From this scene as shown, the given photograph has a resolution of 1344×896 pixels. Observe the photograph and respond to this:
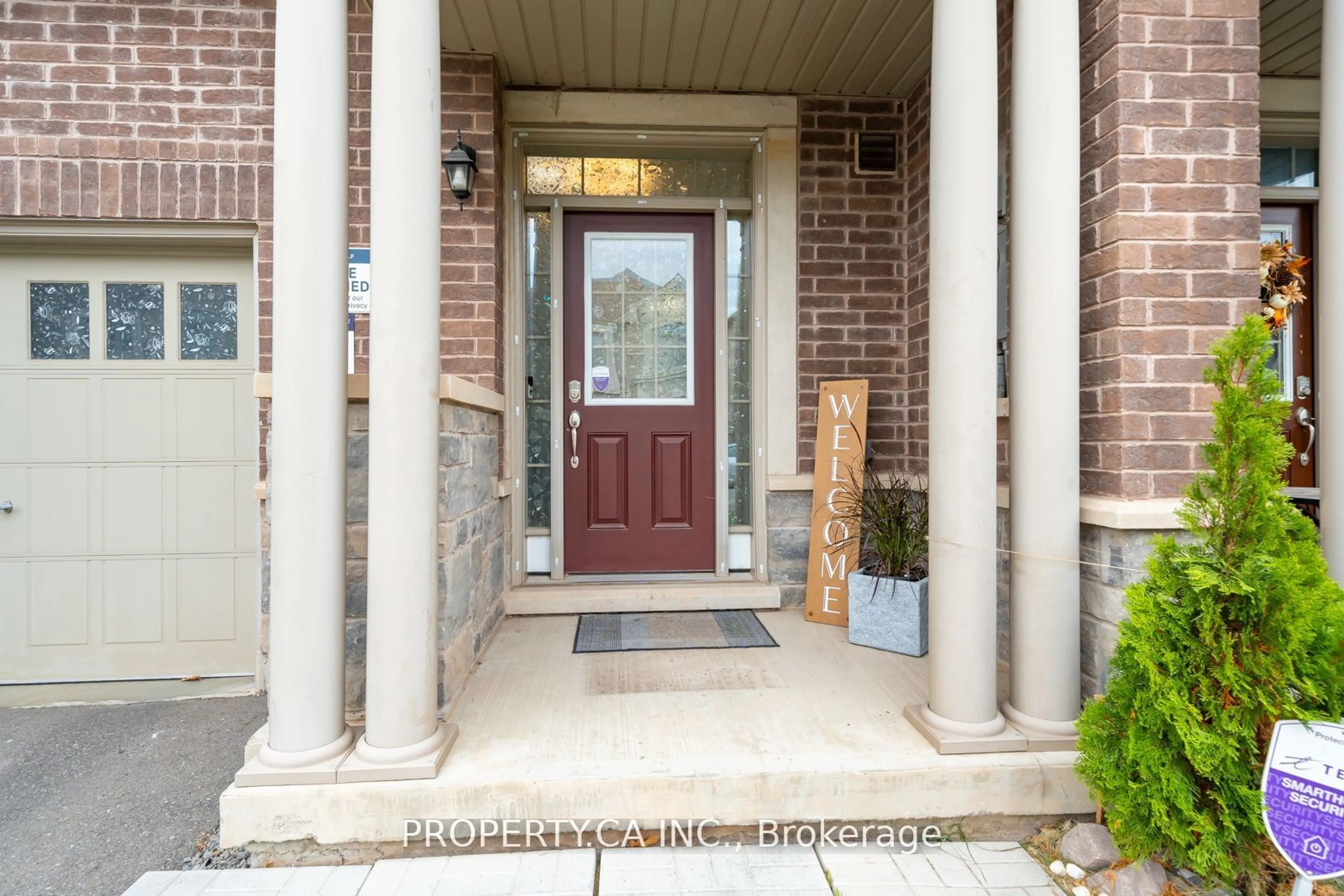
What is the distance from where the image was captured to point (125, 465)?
121 inches

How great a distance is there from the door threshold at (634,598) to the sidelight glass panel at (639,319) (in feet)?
3.18

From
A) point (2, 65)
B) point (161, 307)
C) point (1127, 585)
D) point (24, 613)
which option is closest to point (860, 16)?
point (1127, 585)

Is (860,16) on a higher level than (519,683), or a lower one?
higher

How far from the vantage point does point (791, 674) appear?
2492 mm

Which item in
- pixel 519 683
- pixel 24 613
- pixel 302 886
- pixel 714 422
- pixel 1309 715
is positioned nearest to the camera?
pixel 1309 715

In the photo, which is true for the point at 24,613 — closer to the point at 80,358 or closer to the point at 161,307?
the point at 80,358

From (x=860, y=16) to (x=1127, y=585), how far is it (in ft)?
7.80

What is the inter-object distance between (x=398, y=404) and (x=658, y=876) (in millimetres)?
1372

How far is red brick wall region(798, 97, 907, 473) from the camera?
3.42 m

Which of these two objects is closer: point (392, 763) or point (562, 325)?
point (392, 763)

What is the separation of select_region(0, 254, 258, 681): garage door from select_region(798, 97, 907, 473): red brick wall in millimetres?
2623

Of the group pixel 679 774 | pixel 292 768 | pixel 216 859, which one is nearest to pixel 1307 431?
pixel 679 774

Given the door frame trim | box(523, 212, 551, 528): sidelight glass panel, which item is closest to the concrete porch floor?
the door frame trim

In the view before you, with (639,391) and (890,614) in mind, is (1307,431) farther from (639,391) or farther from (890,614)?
(639,391)
